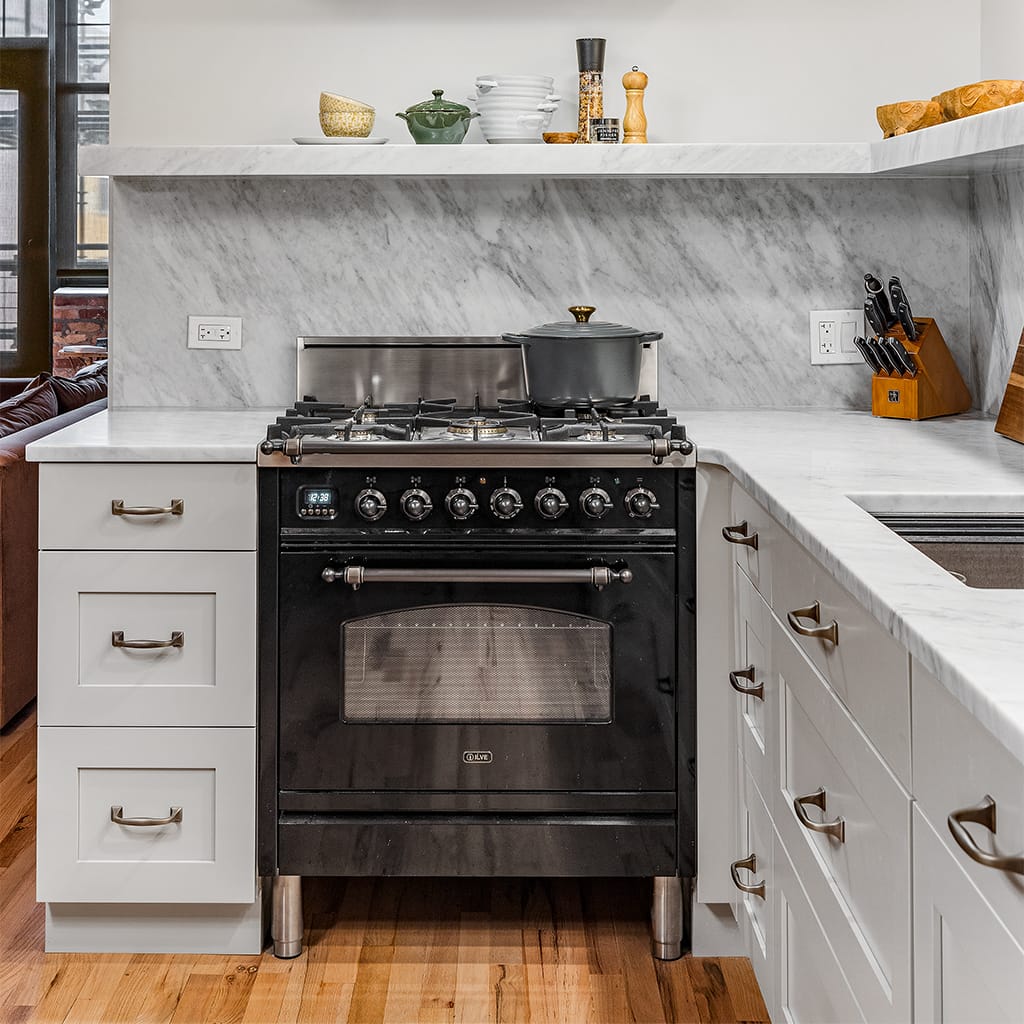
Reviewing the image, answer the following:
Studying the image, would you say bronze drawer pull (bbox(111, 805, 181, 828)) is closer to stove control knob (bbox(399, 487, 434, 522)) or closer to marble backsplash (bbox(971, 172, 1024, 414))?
stove control knob (bbox(399, 487, 434, 522))

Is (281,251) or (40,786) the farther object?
(281,251)

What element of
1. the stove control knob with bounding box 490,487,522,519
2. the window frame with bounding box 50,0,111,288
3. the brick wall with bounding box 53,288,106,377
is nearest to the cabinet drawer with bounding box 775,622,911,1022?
the stove control knob with bounding box 490,487,522,519

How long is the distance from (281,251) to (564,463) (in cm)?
104

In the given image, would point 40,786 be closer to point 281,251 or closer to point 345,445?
point 345,445

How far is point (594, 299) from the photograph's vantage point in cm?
289

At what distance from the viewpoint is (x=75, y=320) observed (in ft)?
22.5

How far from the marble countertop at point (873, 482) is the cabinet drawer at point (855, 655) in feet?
0.13

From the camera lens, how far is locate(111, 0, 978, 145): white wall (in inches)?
111

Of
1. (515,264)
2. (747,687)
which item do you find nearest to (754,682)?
(747,687)

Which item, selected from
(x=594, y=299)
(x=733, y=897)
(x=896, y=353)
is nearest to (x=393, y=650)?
(x=733, y=897)

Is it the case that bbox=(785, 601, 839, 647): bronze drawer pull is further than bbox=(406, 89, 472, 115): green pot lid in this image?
No

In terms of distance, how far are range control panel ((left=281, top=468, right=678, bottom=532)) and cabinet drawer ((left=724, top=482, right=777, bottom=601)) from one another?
126 mm

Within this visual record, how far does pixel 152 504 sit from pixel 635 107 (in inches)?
53.3

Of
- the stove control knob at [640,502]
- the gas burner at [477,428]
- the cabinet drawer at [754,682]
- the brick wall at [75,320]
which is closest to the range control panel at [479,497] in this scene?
the stove control knob at [640,502]
